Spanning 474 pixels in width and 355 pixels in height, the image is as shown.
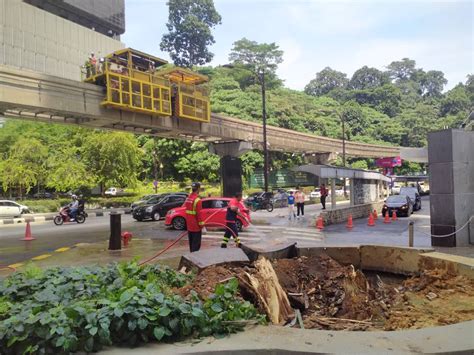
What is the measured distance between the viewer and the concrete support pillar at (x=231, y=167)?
32.8 m

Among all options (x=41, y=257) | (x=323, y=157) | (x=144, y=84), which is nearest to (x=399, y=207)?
(x=144, y=84)

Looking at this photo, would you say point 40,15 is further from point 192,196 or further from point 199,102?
point 192,196

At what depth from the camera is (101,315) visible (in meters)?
3.00

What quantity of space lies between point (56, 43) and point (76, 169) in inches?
1219

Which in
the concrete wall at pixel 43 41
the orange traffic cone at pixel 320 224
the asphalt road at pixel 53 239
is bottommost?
the asphalt road at pixel 53 239

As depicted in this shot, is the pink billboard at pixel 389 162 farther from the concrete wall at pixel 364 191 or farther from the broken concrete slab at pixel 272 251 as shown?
the broken concrete slab at pixel 272 251

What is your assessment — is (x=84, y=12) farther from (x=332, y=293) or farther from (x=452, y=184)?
(x=332, y=293)

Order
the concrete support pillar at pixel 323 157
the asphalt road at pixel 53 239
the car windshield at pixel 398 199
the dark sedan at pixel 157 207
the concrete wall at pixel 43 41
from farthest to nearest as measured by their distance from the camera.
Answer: the concrete wall at pixel 43 41, the concrete support pillar at pixel 323 157, the car windshield at pixel 398 199, the dark sedan at pixel 157 207, the asphalt road at pixel 53 239

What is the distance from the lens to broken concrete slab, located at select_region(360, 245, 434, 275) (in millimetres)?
5820

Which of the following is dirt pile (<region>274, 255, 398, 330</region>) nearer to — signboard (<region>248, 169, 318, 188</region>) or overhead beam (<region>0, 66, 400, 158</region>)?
overhead beam (<region>0, 66, 400, 158</region>)

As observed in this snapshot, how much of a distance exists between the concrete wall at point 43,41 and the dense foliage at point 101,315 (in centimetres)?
4925

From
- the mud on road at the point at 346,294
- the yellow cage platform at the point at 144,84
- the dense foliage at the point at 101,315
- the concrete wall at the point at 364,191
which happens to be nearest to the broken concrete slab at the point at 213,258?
the mud on road at the point at 346,294

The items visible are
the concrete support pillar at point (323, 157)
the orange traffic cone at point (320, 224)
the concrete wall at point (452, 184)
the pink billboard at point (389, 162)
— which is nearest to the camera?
the concrete wall at point (452, 184)

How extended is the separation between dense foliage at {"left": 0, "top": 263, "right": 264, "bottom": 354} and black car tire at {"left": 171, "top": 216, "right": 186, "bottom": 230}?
15078 mm
